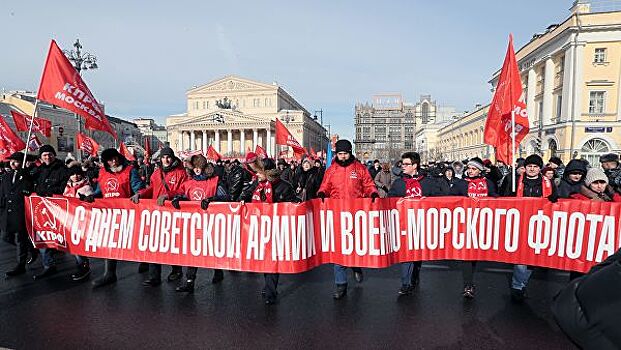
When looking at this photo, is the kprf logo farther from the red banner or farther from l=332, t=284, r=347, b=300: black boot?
l=332, t=284, r=347, b=300: black boot

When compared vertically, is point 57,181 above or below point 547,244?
above

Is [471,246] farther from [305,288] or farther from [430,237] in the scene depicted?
[305,288]

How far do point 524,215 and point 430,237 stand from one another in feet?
3.68

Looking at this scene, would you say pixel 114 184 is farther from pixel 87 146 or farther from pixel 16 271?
pixel 87 146

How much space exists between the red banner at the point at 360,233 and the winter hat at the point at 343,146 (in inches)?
27.7

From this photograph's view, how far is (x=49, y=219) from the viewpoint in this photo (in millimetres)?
5469

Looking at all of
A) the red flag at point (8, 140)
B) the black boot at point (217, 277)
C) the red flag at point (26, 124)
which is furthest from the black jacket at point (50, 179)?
the red flag at point (26, 124)

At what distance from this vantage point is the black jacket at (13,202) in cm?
559

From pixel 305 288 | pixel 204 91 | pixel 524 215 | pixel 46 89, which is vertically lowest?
pixel 305 288

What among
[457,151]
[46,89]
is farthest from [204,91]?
[46,89]

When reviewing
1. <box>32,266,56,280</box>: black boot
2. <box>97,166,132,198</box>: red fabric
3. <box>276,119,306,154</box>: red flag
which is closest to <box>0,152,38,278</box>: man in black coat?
<box>32,266,56,280</box>: black boot

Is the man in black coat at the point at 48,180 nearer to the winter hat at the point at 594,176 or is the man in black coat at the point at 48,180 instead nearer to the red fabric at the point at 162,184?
the red fabric at the point at 162,184

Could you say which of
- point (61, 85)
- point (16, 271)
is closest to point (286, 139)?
point (61, 85)

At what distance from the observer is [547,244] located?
4.35m
